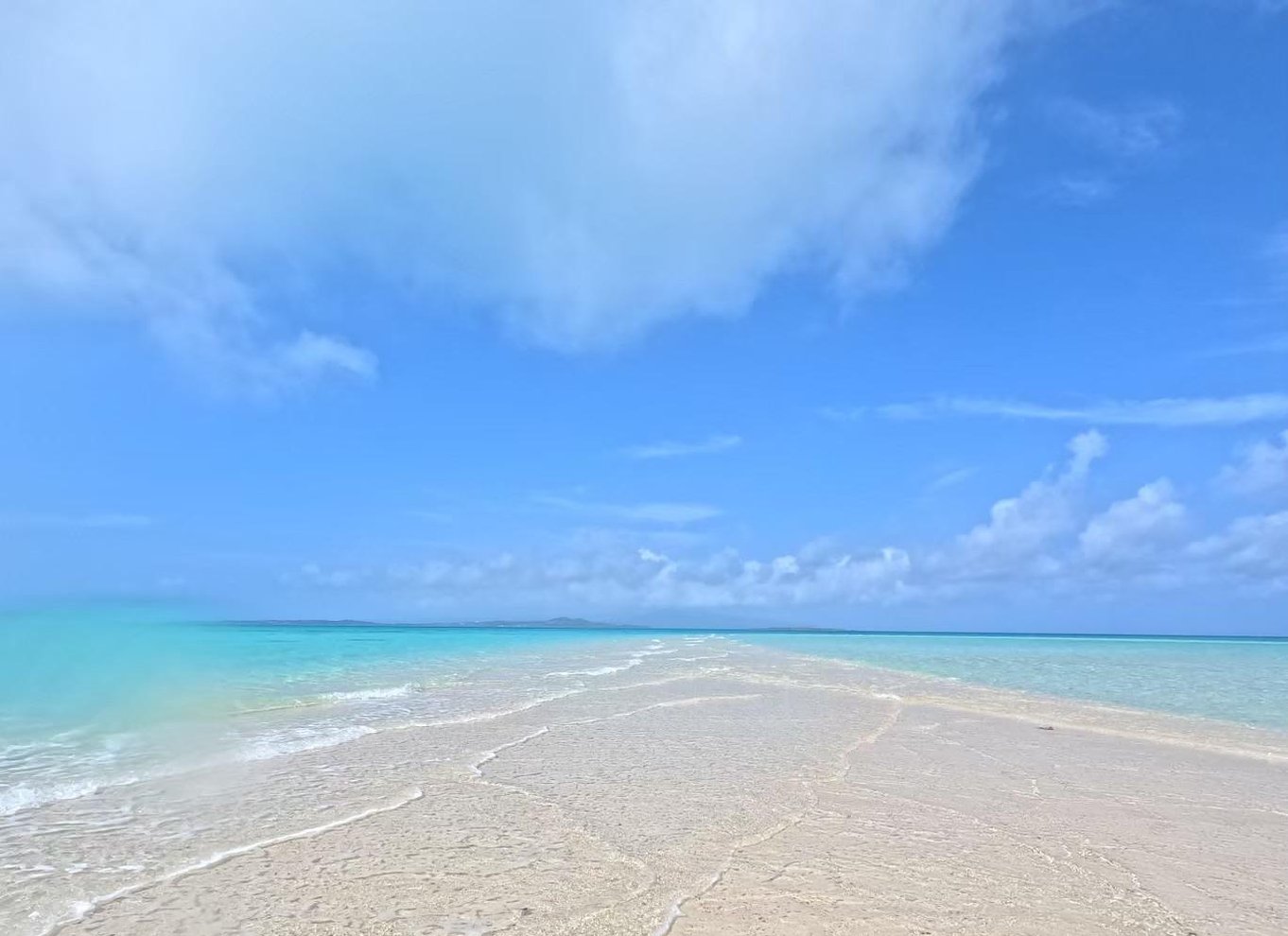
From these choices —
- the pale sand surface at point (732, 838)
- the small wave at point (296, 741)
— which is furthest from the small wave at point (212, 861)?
the small wave at point (296, 741)

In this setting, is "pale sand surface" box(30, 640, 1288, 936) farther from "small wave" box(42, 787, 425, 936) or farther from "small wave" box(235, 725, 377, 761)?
"small wave" box(235, 725, 377, 761)

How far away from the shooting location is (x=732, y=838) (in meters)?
8.25

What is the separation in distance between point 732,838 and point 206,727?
11128 mm

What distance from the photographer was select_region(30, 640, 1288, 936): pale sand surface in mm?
6215

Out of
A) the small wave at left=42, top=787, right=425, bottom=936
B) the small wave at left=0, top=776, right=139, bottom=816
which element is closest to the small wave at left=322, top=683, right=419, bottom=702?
the small wave at left=0, top=776, right=139, bottom=816

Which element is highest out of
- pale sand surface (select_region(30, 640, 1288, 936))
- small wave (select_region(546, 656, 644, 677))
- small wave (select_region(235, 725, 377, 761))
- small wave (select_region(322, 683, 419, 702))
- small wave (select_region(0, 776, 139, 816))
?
small wave (select_region(546, 656, 644, 677))

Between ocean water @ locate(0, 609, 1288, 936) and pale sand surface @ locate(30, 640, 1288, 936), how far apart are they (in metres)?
0.16

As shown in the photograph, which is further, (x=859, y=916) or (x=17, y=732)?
(x=17, y=732)

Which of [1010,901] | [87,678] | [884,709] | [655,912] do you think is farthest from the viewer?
[87,678]

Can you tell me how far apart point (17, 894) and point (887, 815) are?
8262 mm

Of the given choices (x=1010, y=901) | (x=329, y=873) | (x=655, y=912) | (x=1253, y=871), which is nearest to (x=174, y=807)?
(x=329, y=873)

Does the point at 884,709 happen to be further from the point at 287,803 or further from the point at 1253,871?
the point at 287,803

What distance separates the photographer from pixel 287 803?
935 centimetres

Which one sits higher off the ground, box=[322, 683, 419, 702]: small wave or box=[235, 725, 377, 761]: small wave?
box=[322, 683, 419, 702]: small wave
